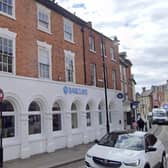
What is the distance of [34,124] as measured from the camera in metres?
18.5

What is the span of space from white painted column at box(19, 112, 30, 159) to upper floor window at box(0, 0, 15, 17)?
564 cm

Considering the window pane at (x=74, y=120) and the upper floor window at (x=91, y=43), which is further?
the upper floor window at (x=91, y=43)

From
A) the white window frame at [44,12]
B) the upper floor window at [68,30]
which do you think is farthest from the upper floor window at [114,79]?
the white window frame at [44,12]

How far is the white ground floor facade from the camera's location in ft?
53.9

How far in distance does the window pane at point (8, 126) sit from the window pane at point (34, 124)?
62.8 inches

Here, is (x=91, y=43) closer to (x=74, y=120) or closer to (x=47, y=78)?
(x=74, y=120)

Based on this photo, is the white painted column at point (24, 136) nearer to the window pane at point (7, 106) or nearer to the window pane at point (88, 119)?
the window pane at point (7, 106)

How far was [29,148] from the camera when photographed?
17203 millimetres

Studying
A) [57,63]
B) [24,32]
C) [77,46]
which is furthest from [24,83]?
[77,46]

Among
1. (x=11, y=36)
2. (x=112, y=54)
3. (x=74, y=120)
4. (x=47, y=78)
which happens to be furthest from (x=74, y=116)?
(x=112, y=54)

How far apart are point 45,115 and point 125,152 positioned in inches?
409

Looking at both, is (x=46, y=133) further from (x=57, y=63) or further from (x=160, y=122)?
(x=160, y=122)

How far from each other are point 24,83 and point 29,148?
3634 mm

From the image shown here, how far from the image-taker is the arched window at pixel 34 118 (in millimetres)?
18234
